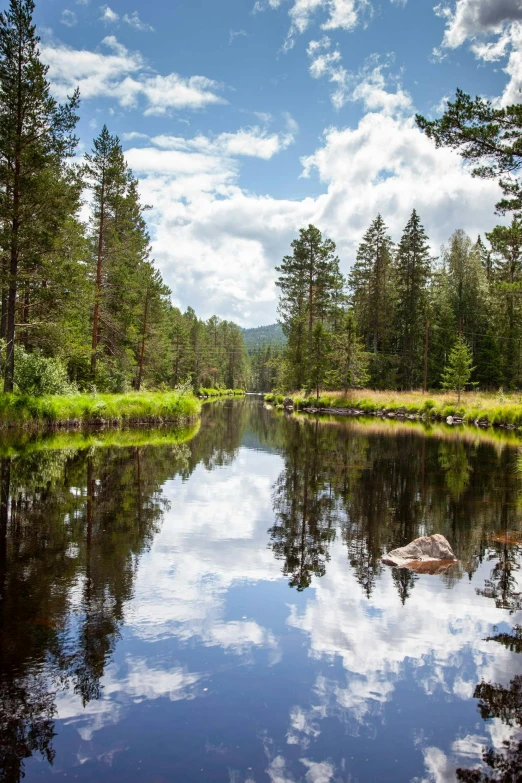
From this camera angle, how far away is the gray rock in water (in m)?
8.29

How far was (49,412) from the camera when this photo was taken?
2402cm

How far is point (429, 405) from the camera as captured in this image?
44094 millimetres

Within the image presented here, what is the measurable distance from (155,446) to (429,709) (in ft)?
58.7

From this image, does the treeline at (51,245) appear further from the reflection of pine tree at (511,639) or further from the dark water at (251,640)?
the reflection of pine tree at (511,639)

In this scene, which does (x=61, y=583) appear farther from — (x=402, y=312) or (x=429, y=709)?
(x=402, y=312)

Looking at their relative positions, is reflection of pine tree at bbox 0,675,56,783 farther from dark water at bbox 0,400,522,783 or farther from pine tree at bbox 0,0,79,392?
pine tree at bbox 0,0,79,392

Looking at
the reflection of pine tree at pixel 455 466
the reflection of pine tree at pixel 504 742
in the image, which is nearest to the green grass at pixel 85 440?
the reflection of pine tree at pixel 455 466

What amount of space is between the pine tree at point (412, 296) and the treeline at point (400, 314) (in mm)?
111

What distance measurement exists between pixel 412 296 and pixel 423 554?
5303 cm

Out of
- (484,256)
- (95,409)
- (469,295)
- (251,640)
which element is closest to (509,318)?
(469,295)

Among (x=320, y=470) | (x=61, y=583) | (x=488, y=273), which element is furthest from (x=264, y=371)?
(x=61, y=583)

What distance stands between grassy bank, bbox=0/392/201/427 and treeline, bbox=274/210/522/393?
2232 centimetres

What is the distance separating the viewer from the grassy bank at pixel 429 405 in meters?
36.6

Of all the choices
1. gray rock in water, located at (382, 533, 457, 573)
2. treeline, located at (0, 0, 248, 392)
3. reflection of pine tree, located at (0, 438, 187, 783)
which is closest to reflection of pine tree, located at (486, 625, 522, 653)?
gray rock in water, located at (382, 533, 457, 573)
